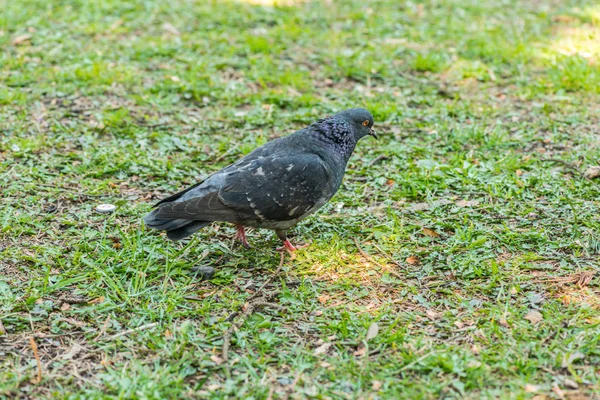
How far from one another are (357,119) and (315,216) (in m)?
0.86

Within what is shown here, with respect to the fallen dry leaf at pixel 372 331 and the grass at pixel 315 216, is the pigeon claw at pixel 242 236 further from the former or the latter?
the fallen dry leaf at pixel 372 331

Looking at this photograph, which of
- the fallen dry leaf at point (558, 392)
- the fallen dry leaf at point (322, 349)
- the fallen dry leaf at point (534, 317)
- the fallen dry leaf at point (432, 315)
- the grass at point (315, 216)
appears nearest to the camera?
the fallen dry leaf at point (558, 392)

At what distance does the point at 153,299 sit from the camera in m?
4.46

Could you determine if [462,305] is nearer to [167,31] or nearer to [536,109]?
[536,109]

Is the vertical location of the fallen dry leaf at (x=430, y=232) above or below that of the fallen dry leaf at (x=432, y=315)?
below

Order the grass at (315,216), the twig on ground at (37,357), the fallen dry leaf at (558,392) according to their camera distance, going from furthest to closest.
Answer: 1. the grass at (315,216)
2. the twig on ground at (37,357)
3. the fallen dry leaf at (558,392)

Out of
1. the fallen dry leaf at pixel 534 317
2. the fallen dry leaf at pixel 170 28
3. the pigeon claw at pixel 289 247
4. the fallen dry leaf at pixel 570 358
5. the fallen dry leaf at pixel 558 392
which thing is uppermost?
the fallen dry leaf at pixel 170 28

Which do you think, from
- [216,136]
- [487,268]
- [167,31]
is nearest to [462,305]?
[487,268]

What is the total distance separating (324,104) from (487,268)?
310cm

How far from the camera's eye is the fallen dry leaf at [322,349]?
3.98 metres

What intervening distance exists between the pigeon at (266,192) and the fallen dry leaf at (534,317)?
162 cm

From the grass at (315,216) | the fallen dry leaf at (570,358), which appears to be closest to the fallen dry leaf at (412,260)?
the grass at (315,216)

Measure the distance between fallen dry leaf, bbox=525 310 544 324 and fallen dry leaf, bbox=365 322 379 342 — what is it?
3.09ft

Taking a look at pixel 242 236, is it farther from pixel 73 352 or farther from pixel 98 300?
pixel 73 352
